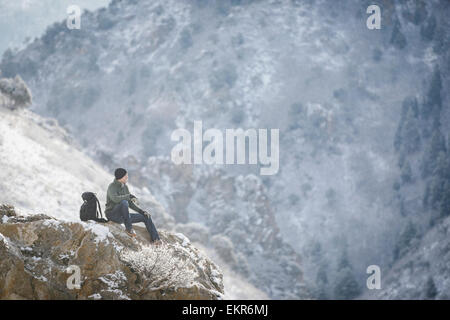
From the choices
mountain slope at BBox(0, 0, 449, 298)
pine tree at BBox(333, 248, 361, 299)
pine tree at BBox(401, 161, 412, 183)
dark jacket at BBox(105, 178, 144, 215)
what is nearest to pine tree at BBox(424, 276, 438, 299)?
pine tree at BBox(333, 248, 361, 299)

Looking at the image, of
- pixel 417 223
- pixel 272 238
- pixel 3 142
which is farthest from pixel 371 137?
pixel 3 142

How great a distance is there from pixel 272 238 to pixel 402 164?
28.4m

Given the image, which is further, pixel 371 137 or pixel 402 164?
pixel 371 137

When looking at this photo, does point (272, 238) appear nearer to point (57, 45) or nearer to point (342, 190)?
point (342, 190)

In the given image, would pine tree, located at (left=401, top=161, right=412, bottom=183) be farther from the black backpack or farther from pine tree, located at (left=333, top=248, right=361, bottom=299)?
the black backpack

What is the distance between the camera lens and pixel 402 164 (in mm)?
61969

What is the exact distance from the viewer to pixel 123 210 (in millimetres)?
8688

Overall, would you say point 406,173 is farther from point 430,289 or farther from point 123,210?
point 123,210

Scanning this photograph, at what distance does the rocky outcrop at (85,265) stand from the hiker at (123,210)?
58cm

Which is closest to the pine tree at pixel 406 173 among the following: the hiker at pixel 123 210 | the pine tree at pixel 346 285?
the pine tree at pixel 346 285

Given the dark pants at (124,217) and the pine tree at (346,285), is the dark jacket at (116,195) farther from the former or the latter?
the pine tree at (346,285)

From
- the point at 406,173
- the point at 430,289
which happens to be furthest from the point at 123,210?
the point at 406,173

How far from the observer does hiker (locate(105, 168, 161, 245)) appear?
8.62m

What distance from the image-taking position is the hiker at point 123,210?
8625mm
